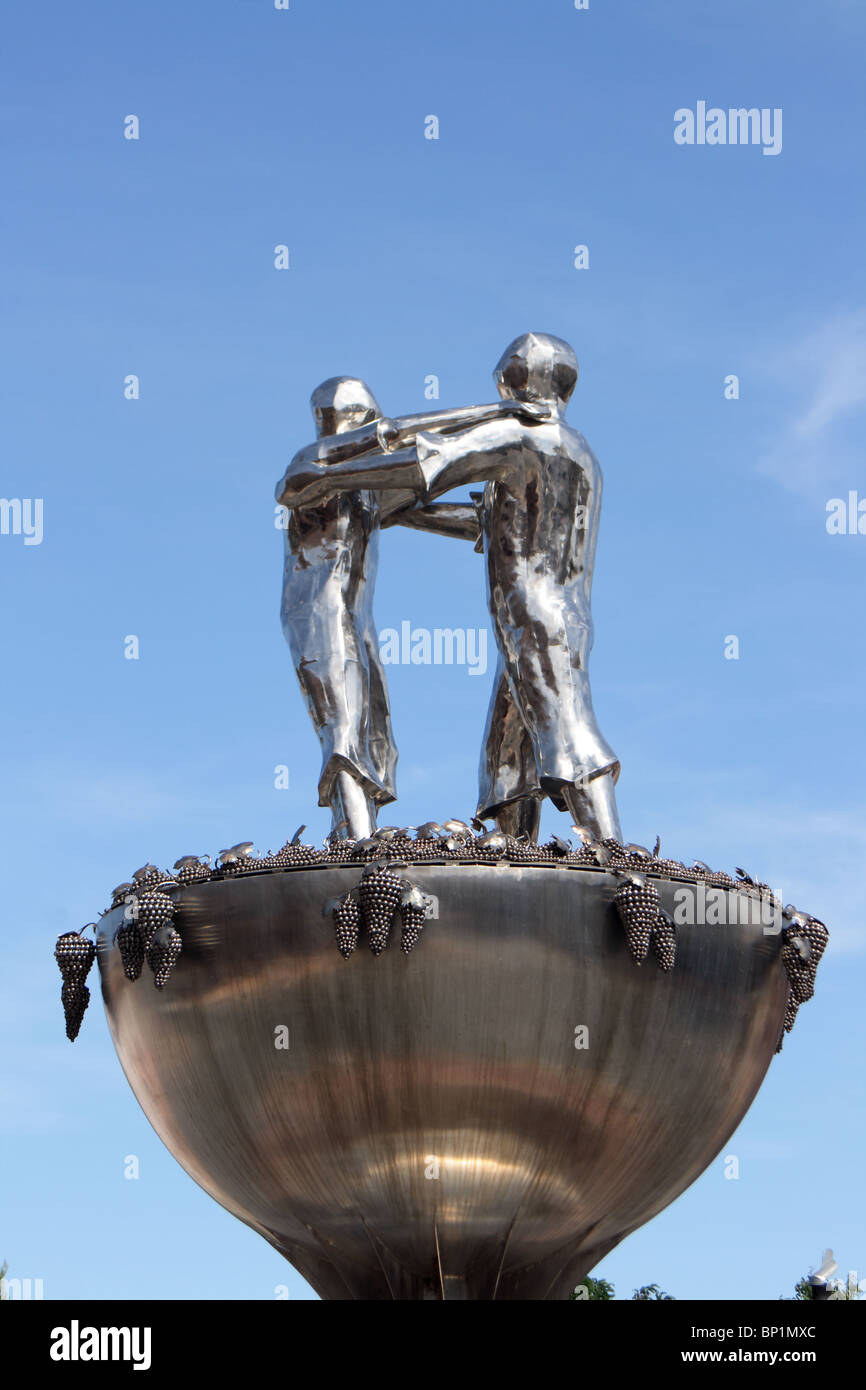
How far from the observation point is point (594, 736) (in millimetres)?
15359

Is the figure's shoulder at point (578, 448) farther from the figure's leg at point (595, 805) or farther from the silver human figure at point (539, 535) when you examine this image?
the figure's leg at point (595, 805)

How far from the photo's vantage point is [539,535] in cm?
1565

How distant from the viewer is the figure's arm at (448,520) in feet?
56.3

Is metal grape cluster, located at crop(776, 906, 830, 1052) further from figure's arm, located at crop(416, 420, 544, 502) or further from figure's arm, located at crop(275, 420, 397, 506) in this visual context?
figure's arm, located at crop(275, 420, 397, 506)

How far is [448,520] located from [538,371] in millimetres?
1747

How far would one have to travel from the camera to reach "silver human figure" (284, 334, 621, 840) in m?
15.3

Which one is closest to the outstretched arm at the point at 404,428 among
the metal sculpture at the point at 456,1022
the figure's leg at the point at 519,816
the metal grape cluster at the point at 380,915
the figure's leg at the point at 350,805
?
the metal sculpture at the point at 456,1022

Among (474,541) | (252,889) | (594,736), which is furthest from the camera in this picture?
A: (474,541)

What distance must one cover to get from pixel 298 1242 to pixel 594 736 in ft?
13.3

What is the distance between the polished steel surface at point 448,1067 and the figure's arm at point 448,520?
14.0 ft

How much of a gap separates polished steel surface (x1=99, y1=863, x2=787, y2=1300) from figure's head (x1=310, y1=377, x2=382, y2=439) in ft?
14.1

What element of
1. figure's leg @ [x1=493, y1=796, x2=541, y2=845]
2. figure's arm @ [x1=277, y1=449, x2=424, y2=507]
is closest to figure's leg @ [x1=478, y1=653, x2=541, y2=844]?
figure's leg @ [x1=493, y1=796, x2=541, y2=845]
